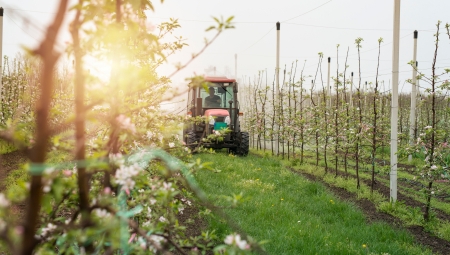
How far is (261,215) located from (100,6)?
4.03m

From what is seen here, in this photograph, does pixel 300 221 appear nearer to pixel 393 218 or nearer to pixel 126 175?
pixel 393 218

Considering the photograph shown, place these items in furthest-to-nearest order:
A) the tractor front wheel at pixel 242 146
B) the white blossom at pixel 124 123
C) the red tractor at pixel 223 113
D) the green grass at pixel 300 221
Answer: the tractor front wheel at pixel 242 146, the red tractor at pixel 223 113, the green grass at pixel 300 221, the white blossom at pixel 124 123

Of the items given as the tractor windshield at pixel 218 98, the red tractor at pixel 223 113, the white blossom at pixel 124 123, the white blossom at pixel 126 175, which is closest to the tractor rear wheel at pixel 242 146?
the red tractor at pixel 223 113

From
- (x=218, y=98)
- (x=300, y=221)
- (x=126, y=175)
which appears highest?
(x=218, y=98)

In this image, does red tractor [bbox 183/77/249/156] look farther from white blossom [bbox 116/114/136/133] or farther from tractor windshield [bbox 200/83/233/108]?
white blossom [bbox 116/114/136/133]

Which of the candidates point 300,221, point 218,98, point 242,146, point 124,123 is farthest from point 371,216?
point 218,98

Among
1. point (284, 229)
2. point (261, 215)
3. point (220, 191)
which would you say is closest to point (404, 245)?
point (284, 229)

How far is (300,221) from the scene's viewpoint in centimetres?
477

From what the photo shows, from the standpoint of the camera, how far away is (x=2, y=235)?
98cm

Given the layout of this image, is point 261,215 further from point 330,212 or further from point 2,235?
point 2,235

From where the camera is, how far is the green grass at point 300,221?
4020 millimetres

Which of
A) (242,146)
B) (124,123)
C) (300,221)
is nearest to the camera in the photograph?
(124,123)

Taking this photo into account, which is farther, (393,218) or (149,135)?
(393,218)

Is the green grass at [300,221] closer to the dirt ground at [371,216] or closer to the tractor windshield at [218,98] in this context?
the dirt ground at [371,216]
